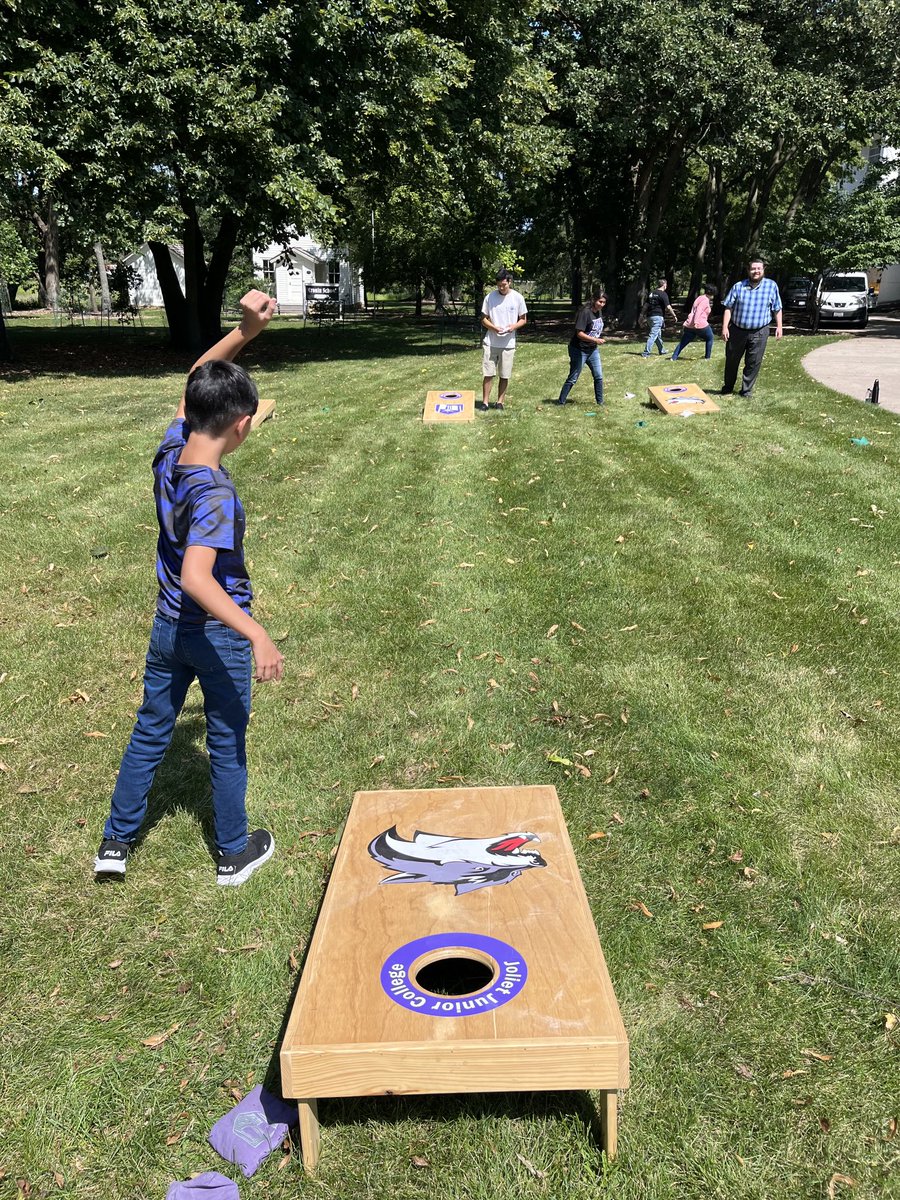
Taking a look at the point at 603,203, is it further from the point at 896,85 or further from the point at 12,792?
the point at 12,792

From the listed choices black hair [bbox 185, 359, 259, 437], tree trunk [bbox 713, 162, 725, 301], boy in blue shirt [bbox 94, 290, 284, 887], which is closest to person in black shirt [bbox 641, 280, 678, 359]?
tree trunk [bbox 713, 162, 725, 301]

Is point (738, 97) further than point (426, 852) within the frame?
Yes

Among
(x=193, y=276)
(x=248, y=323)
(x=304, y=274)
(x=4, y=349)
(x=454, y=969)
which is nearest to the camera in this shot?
(x=454, y=969)

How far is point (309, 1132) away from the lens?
2.44 meters

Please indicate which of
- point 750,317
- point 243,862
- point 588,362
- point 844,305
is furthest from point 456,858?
point 844,305

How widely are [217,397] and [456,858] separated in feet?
6.23

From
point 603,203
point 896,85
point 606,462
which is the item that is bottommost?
point 606,462

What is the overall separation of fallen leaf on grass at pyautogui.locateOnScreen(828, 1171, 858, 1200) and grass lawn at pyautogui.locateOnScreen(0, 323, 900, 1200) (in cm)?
1

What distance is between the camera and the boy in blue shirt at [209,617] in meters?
2.89

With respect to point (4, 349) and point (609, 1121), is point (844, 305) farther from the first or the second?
point (609, 1121)

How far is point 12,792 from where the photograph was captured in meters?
4.27

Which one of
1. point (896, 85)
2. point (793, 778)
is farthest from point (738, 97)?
point (793, 778)

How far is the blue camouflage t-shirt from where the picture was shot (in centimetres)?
290

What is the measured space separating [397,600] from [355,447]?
5251 mm
